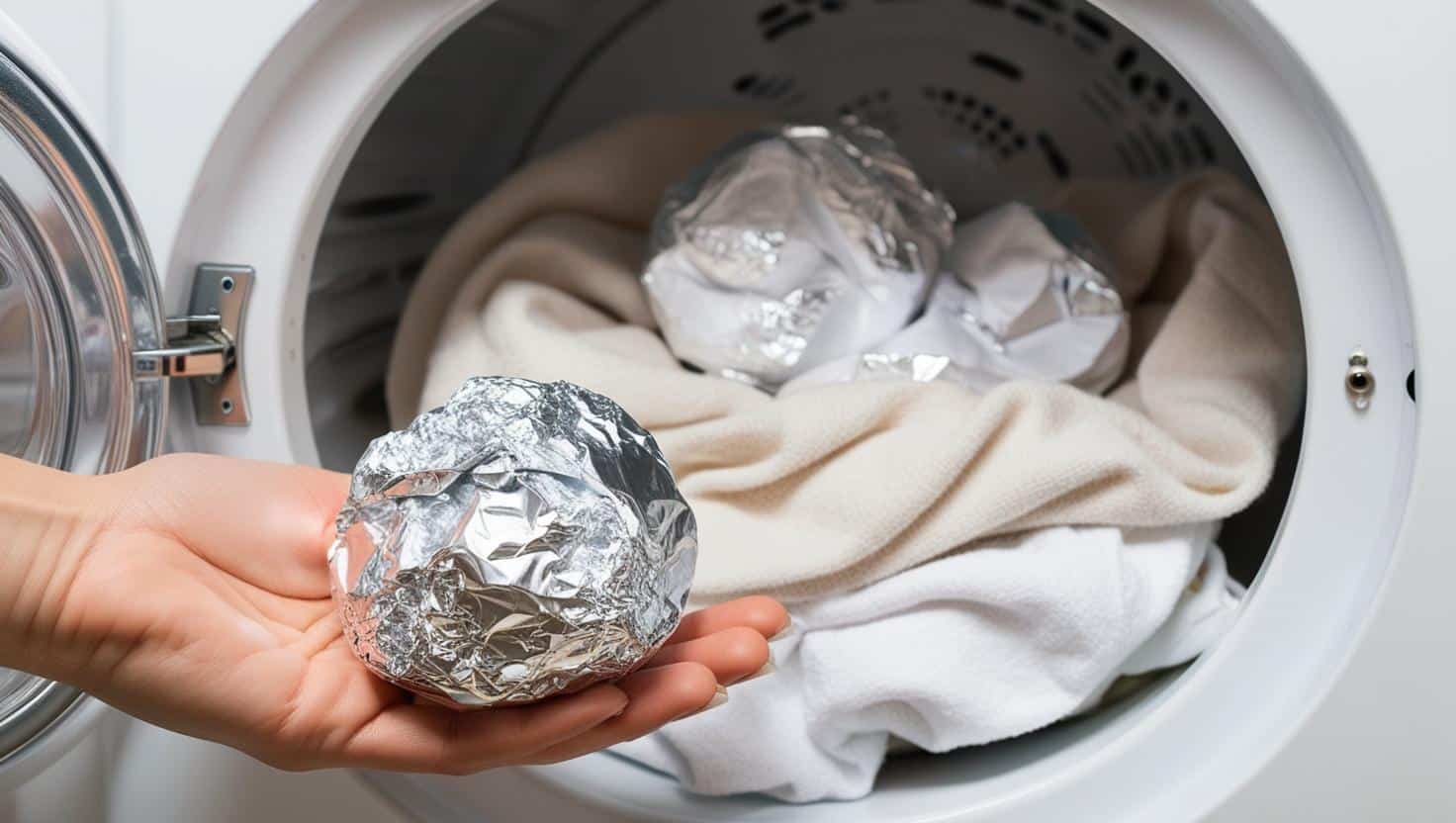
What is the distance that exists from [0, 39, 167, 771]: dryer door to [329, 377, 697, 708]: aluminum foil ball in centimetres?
18

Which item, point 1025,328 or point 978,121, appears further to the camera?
point 978,121

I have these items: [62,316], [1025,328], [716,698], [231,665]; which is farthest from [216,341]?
[1025,328]

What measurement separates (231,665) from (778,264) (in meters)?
0.42

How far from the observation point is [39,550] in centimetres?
51

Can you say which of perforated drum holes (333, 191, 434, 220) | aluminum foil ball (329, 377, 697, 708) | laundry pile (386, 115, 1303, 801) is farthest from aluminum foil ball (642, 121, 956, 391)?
aluminum foil ball (329, 377, 697, 708)

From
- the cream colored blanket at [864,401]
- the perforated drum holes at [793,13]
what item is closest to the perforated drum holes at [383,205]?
the cream colored blanket at [864,401]

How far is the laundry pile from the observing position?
0.62m

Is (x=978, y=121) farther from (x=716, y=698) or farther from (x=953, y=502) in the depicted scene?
(x=716, y=698)

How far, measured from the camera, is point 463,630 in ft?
1.53

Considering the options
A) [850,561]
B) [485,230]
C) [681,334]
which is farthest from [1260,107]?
[485,230]

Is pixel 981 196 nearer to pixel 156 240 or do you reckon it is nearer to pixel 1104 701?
pixel 1104 701

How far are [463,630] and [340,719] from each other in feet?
0.27

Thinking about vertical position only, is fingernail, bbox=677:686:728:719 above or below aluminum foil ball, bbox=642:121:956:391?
below

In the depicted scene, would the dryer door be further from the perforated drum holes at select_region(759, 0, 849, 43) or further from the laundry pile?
the perforated drum holes at select_region(759, 0, 849, 43)
